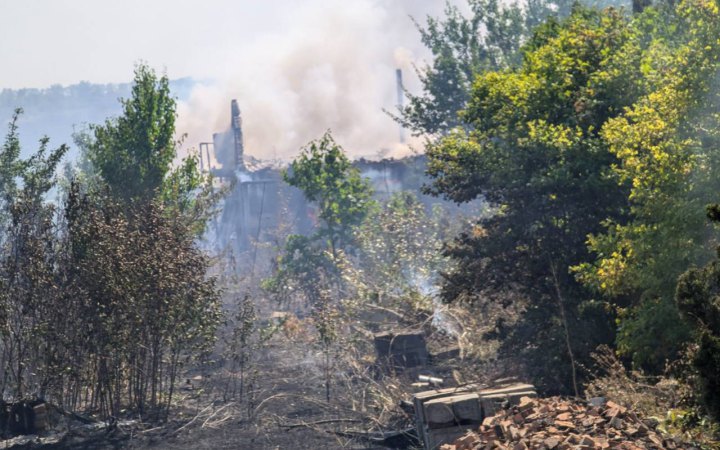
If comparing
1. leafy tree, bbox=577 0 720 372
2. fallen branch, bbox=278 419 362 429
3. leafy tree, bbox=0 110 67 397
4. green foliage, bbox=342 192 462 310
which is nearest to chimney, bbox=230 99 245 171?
green foliage, bbox=342 192 462 310

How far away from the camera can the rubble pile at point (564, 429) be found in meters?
11.2

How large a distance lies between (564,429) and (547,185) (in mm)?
7990

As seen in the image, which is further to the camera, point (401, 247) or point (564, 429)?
point (401, 247)

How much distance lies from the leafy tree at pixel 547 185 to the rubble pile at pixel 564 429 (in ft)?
15.9

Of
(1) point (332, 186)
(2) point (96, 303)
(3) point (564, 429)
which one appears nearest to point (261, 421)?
(2) point (96, 303)

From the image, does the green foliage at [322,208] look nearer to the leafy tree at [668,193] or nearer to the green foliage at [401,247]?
the green foliage at [401,247]

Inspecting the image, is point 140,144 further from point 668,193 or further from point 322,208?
point 668,193

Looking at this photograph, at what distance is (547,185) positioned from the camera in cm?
1909

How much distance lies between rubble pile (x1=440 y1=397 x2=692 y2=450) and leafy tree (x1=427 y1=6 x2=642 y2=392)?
15.9ft

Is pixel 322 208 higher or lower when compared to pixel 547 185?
higher

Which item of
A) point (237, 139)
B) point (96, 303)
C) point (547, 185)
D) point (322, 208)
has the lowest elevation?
point (96, 303)

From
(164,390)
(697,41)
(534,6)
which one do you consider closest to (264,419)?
(164,390)

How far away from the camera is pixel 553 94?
2069 cm

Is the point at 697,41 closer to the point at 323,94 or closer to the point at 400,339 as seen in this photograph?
the point at 400,339
